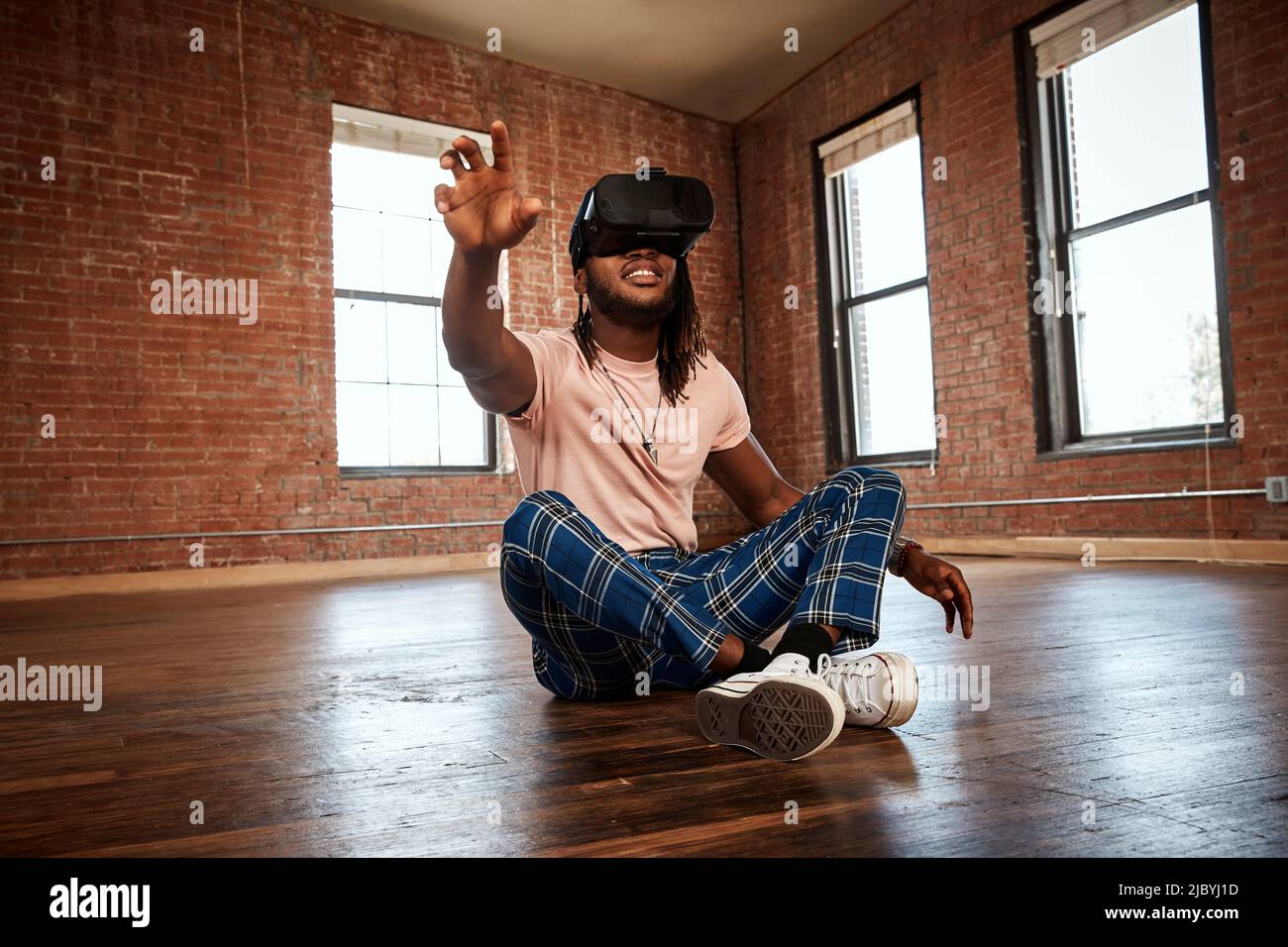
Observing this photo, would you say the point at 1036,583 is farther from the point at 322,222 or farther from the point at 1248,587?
the point at 322,222

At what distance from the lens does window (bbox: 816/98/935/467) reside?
22.5ft

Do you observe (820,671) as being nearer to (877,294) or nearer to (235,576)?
(235,576)

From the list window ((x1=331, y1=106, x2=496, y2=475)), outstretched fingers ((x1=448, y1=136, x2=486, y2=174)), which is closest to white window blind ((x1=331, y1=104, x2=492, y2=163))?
window ((x1=331, y1=106, x2=496, y2=475))

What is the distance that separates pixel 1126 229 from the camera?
5.38m

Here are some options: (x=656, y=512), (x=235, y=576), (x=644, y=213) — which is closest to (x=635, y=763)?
(x=656, y=512)

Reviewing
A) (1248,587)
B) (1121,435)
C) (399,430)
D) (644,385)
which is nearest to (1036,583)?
(1248,587)

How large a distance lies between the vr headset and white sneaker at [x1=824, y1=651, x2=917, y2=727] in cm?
82

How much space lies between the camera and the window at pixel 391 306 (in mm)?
6609

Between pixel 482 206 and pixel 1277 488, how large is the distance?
176 inches

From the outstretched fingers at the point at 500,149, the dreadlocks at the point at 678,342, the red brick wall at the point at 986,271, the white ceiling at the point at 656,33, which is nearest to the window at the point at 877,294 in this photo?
the red brick wall at the point at 986,271

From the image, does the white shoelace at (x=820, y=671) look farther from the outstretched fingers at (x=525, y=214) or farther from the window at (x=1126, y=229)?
the window at (x=1126, y=229)

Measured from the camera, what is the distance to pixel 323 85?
648 cm

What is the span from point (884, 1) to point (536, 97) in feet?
8.44
